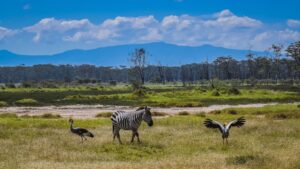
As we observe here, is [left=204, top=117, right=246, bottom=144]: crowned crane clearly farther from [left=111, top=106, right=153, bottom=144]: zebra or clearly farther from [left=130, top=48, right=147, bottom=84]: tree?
[left=130, top=48, right=147, bottom=84]: tree

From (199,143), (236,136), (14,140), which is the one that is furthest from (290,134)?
(14,140)

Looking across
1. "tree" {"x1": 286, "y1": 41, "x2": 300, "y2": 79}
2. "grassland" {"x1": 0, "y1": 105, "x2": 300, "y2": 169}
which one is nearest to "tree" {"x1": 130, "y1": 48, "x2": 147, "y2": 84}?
"tree" {"x1": 286, "y1": 41, "x2": 300, "y2": 79}

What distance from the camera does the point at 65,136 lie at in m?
26.3

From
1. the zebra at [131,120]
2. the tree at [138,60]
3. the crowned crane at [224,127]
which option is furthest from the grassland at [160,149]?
the tree at [138,60]

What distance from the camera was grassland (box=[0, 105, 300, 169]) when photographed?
17.5 metres

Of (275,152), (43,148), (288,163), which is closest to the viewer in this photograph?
(288,163)

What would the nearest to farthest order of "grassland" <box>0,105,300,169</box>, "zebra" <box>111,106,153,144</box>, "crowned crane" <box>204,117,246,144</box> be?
1. "grassland" <box>0,105,300,169</box>
2. "crowned crane" <box>204,117,246,144</box>
3. "zebra" <box>111,106,153,144</box>

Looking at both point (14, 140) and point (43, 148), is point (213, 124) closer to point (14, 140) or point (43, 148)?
point (43, 148)

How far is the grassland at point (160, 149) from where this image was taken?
17.5 m

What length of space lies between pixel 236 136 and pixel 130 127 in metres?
6.33

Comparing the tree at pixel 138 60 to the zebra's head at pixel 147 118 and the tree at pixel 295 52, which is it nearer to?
the tree at pixel 295 52

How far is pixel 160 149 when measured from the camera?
2155cm

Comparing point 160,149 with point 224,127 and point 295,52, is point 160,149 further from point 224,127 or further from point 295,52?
point 295,52

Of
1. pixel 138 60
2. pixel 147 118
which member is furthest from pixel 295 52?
pixel 147 118
